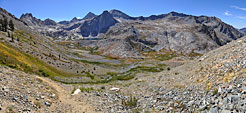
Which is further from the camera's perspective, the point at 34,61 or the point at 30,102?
the point at 34,61

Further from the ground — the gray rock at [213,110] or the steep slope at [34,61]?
the steep slope at [34,61]

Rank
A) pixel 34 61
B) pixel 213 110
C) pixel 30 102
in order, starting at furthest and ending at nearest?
pixel 34 61
pixel 30 102
pixel 213 110

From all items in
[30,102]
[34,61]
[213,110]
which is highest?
[34,61]

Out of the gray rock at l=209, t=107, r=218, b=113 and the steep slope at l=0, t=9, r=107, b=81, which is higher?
the steep slope at l=0, t=9, r=107, b=81

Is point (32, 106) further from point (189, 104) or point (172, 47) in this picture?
point (172, 47)

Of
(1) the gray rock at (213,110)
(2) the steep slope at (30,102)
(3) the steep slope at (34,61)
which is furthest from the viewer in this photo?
(3) the steep slope at (34,61)

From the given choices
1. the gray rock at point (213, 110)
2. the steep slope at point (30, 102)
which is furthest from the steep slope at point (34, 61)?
the gray rock at point (213, 110)

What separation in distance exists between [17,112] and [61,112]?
5766 millimetres

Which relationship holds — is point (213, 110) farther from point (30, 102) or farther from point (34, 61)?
point (34, 61)

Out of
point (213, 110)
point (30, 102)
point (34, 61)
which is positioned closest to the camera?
point (213, 110)

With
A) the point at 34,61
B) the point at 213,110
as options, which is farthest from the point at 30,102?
the point at 34,61

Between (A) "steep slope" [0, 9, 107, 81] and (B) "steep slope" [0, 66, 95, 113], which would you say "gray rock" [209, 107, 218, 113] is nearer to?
(B) "steep slope" [0, 66, 95, 113]

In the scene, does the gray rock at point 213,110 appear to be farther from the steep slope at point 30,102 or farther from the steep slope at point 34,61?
the steep slope at point 34,61

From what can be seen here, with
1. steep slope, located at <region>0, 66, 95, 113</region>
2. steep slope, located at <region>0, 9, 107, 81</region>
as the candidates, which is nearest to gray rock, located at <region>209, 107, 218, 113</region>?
steep slope, located at <region>0, 66, 95, 113</region>
